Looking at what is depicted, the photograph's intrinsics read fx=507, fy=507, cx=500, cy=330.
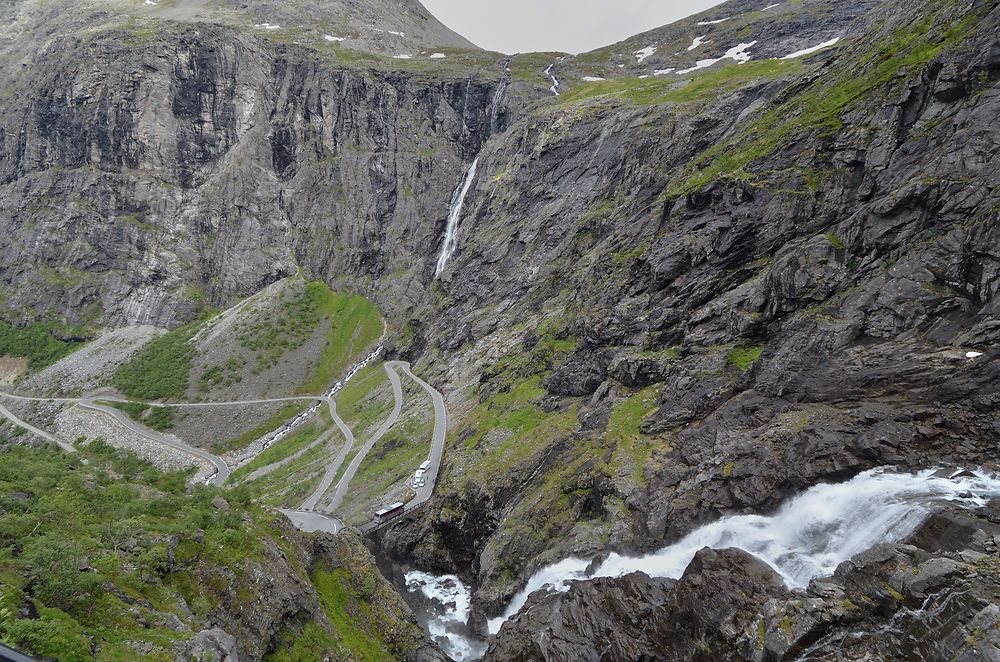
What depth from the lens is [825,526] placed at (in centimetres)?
2091

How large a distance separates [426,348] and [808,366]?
180 feet

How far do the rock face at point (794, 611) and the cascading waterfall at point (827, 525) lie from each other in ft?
4.18

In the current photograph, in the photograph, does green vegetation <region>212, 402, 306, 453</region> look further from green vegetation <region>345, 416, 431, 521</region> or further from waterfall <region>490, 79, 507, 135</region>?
waterfall <region>490, 79, 507, 135</region>

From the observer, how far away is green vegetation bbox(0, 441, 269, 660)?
13.1 metres

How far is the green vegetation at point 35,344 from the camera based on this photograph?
99.2 meters

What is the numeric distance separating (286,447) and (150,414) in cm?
2814

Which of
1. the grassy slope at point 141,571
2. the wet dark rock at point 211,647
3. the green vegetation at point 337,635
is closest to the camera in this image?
the grassy slope at point 141,571

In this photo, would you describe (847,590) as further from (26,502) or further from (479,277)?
(479,277)

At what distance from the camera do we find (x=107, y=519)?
20906 mm

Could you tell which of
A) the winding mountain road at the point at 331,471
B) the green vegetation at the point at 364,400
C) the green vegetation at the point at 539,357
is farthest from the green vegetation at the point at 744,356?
the green vegetation at the point at 364,400

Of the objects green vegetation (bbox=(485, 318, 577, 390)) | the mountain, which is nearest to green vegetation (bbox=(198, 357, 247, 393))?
the mountain

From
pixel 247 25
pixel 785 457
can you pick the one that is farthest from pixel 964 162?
pixel 247 25

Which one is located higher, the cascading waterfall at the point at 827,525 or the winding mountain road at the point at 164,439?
the cascading waterfall at the point at 827,525

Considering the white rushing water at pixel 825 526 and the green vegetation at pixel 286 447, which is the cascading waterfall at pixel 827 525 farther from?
the green vegetation at pixel 286 447
